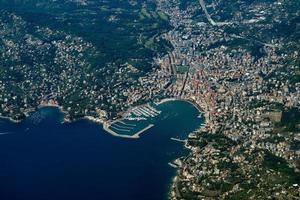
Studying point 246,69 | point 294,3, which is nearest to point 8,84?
point 246,69

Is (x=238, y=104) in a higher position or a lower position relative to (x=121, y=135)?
higher

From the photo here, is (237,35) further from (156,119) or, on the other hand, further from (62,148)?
(62,148)

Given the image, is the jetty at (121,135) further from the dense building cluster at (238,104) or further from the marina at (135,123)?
the dense building cluster at (238,104)

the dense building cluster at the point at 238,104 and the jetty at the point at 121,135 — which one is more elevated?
the dense building cluster at the point at 238,104

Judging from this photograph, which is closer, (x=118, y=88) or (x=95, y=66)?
(x=118, y=88)

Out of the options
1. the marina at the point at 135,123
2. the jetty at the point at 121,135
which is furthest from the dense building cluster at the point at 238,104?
the jetty at the point at 121,135

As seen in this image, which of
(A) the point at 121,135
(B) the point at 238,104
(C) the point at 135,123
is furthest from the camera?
(B) the point at 238,104

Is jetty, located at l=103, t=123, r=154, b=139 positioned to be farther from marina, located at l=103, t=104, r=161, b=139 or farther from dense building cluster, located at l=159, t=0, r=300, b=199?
dense building cluster, located at l=159, t=0, r=300, b=199

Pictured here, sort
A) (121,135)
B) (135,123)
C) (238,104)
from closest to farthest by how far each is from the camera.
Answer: (121,135), (135,123), (238,104)

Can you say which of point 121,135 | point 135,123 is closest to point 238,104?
point 135,123

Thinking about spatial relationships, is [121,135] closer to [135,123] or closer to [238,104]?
[135,123]

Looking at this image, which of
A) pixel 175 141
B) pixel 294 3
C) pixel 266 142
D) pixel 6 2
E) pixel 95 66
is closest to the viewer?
pixel 266 142
